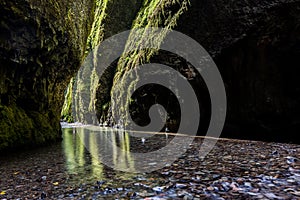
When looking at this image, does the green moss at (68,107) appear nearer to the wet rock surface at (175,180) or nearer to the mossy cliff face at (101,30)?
the mossy cliff face at (101,30)

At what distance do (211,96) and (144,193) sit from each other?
6.70 meters

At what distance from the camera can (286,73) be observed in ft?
24.1

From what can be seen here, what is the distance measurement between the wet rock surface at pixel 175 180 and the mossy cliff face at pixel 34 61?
254 cm

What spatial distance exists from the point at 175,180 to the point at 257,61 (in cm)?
572

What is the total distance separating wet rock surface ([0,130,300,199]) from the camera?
125 inches

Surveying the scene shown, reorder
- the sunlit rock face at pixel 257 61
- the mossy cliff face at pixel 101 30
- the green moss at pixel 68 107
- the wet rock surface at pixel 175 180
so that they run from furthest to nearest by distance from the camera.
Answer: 1. the green moss at pixel 68 107
2. the mossy cliff face at pixel 101 30
3. the sunlit rock face at pixel 257 61
4. the wet rock surface at pixel 175 180

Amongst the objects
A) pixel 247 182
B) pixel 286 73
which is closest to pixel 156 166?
pixel 247 182

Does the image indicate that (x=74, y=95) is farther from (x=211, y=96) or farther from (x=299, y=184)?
(x=299, y=184)

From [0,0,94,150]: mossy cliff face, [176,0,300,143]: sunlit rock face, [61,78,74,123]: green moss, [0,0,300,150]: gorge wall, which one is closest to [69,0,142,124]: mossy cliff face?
[61,78,74,123]: green moss

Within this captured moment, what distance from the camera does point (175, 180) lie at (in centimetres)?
373

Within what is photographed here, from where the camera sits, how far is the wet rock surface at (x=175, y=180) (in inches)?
125

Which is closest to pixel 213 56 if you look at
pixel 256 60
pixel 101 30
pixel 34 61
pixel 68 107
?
pixel 256 60

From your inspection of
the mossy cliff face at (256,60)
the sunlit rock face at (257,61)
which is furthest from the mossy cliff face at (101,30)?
the sunlit rock face at (257,61)

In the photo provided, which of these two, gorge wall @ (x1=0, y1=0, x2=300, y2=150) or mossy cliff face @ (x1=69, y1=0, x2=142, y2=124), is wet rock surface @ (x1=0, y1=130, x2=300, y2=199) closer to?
gorge wall @ (x1=0, y1=0, x2=300, y2=150)
